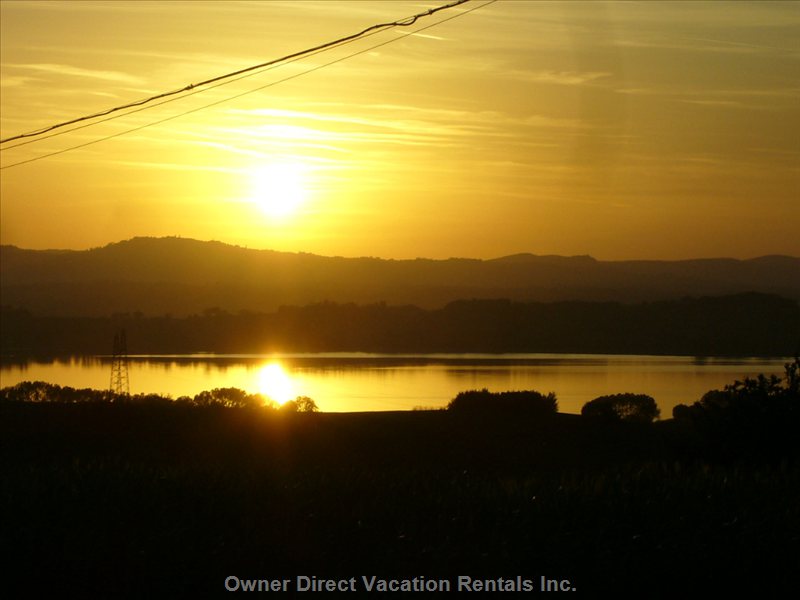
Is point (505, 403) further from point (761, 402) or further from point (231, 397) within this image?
point (231, 397)

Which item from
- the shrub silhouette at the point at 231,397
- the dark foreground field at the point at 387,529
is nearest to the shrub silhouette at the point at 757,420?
the dark foreground field at the point at 387,529

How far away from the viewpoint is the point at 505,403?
2673 centimetres

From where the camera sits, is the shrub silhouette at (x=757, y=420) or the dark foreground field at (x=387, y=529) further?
the shrub silhouette at (x=757, y=420)

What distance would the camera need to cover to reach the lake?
4506 centimetres

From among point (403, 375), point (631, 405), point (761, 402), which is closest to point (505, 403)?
point (631, 405)

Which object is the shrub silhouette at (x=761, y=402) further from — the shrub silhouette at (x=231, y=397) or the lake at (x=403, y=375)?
the shrub silhouette at (x=231, y=397)

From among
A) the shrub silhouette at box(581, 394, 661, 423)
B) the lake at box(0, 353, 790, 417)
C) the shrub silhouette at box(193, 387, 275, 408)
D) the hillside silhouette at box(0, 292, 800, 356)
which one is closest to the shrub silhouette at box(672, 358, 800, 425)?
the shrub silhouette at box(581, 394, 661, 423)

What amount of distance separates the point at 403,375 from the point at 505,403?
3441cm

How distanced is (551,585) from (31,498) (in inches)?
214

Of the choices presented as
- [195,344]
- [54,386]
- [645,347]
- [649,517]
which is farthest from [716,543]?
[195,344]

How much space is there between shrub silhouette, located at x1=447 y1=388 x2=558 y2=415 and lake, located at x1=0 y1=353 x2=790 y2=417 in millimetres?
8047

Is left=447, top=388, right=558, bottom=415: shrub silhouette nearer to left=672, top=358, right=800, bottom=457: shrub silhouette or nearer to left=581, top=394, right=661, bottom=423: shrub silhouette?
left=581, top=394, right=661, bottom=423: shrub silhouette

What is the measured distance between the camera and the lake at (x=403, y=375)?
4506 cm

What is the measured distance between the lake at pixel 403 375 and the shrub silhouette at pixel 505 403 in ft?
26.4
